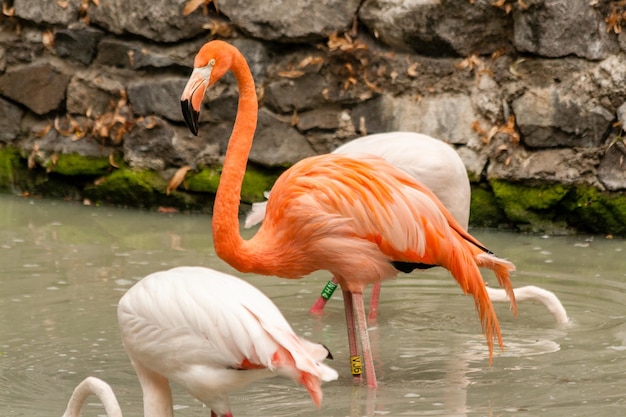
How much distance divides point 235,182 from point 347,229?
45 cm

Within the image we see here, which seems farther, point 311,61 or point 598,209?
point 311,61

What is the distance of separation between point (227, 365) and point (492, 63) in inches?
146

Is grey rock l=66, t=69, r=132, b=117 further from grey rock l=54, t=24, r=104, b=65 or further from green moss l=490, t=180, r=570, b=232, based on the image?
green moss l=490, t=180, r=570, b=232

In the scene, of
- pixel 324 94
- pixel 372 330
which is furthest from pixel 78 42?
pixel 372 330

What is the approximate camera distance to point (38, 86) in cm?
703

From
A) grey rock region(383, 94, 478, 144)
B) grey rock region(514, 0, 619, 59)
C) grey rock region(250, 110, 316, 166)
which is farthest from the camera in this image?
grey rock region(250, 110, 316, 166)

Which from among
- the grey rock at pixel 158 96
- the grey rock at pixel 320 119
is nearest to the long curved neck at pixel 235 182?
the grey rock at pixel 320 119

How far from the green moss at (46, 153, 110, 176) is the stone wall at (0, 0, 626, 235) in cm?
1

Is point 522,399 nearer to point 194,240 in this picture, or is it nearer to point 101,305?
point 101,305

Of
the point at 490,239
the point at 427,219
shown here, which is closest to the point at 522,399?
the point at 427,219

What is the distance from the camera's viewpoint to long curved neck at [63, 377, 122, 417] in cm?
295

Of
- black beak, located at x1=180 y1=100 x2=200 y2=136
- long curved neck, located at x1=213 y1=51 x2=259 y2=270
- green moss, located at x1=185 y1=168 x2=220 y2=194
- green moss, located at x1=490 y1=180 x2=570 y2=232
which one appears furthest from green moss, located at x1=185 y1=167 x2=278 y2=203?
black beak, located at x1=180 y1=100 x2=200 y2=136

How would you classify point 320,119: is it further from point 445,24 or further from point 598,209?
point 598,209

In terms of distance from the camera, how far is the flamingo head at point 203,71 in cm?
379
